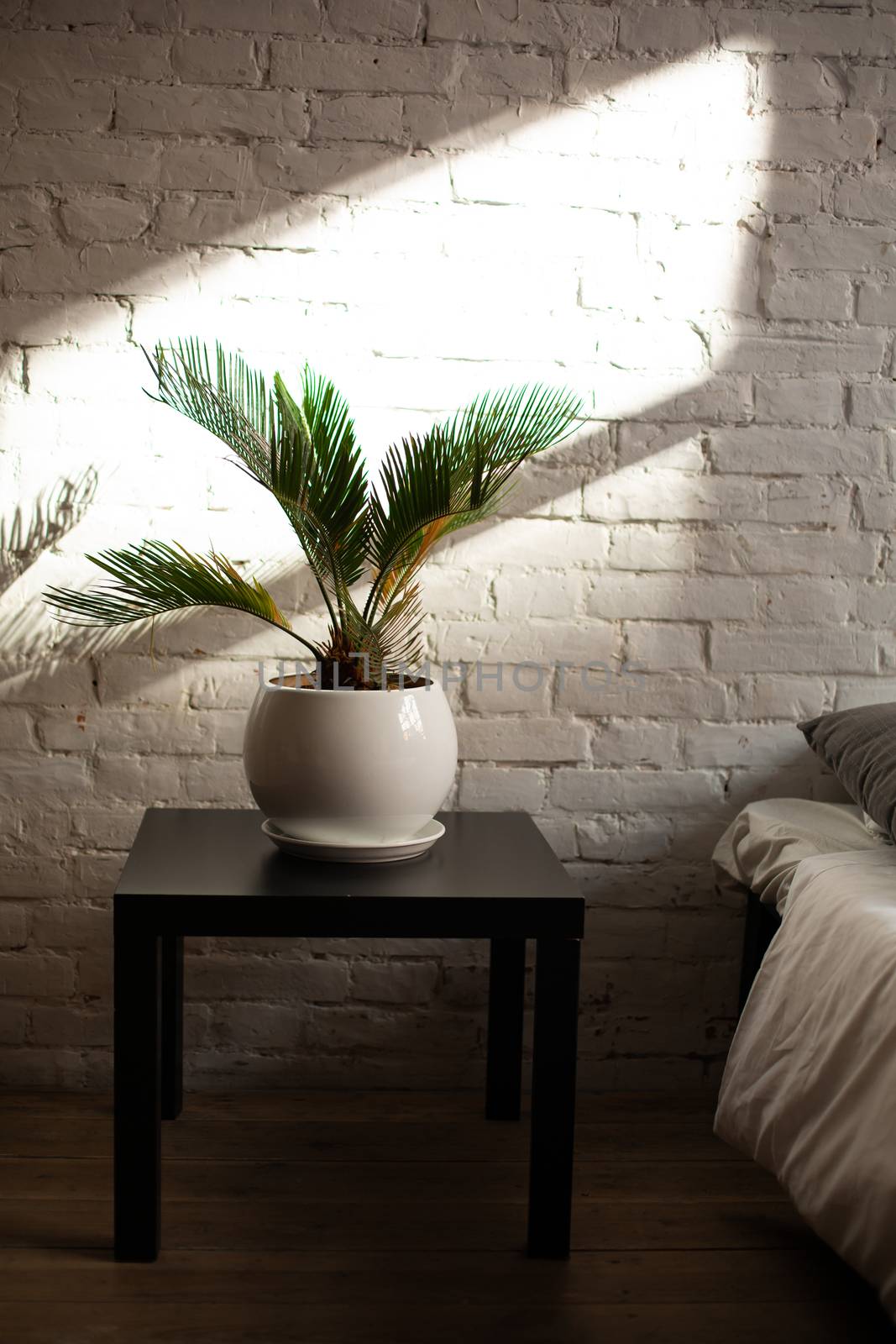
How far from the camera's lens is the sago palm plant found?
1.68m

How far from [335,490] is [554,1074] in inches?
33.6

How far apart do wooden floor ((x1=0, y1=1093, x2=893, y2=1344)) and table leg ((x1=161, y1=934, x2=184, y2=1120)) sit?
4 cm

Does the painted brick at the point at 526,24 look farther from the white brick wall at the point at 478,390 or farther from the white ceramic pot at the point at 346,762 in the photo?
the white ceramic pot at the point at 346,762

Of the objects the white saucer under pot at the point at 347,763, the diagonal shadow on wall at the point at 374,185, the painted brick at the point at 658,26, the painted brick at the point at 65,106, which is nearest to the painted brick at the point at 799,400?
the diagonal shadow on wall at the point at 374,185

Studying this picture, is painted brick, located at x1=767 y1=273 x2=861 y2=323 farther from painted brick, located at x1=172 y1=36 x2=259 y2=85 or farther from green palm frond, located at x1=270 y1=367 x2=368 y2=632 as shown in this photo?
painted brick, located at x1=172 y1=36 x2=259 y2=85

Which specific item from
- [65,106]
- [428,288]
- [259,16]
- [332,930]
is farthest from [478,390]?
[332,930]

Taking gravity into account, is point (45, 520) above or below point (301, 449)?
below

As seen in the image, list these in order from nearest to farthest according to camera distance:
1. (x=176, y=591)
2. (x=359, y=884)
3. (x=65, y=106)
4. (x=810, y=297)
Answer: (x=359, y=884)
(x=176, y=591)
(x=65, y=106)
(x=810, y=297)

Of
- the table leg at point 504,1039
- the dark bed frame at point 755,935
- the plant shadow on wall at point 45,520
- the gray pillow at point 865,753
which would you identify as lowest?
the table leg at point 504,1039

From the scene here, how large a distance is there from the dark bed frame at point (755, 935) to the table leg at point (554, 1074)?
493mm

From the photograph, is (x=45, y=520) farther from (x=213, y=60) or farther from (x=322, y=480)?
(x=213, y=60)

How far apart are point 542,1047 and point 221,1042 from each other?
0.80m

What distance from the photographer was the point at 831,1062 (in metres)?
1.49

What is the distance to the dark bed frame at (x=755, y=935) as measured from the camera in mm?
1982
